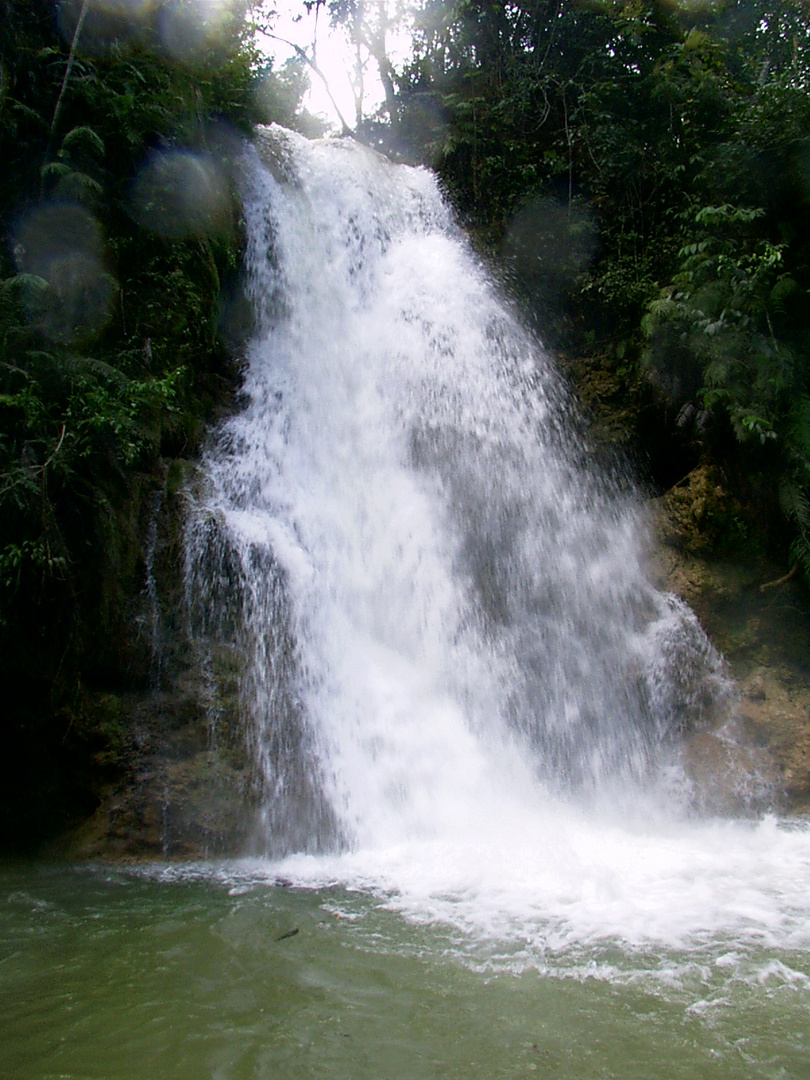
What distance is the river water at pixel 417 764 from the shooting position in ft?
10.2

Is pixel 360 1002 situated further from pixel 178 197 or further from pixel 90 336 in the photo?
pixel 178 197

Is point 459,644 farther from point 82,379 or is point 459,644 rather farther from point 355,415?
point 82,379

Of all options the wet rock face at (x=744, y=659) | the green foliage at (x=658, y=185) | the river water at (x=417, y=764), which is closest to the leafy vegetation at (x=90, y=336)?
the river water at (x=417, y=764)

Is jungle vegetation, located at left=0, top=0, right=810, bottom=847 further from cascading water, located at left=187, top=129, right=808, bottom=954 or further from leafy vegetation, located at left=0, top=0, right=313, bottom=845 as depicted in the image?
cascading water, located at left=187, top=129, right=808, bottom=954

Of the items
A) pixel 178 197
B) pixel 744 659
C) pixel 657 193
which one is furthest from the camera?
pixel 657 193

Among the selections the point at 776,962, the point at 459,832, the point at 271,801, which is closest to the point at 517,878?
the point at 459,832

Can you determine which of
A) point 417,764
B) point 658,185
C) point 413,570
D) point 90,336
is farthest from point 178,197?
point 658,185

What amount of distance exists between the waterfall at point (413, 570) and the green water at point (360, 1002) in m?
1.98

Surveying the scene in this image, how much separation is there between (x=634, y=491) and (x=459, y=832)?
5495 millimetres

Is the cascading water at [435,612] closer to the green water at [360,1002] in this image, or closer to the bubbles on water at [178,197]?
the green water at [360,1002]

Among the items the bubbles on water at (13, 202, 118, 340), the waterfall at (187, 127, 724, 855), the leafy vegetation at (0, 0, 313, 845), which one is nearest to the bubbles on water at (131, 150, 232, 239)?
the leafy vegetation at (0, 0, 313, 845)

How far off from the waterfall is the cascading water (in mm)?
27

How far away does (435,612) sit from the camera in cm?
793

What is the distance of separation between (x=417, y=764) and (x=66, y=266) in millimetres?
6279
